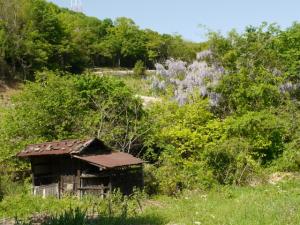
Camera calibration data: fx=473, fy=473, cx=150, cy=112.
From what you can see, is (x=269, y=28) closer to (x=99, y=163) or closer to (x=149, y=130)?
(x=149, y=130)

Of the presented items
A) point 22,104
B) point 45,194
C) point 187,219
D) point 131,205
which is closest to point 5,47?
point 22,104

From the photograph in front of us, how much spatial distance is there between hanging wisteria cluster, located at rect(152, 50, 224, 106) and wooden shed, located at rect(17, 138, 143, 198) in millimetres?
9634

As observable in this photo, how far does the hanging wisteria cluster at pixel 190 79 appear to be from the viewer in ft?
96.3

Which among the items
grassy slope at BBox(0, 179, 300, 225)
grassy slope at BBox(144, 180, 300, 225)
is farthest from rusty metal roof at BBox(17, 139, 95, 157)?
grassy slope at BBox(144, 180, 300, 225)

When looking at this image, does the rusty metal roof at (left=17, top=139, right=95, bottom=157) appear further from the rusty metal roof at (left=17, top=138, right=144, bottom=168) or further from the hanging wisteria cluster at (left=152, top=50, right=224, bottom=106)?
the hanging wisteria cluster at (left=152, top=50, right=224, bottom=106)

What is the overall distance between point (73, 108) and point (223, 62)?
448 inches

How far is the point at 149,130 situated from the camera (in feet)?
82.2

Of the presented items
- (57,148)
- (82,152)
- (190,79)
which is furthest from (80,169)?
(190,79)

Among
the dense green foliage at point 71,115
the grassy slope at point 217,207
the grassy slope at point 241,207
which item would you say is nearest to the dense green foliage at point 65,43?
the dense green foliage at point 71,115

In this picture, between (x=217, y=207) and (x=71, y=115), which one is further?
(x=71, y=115)

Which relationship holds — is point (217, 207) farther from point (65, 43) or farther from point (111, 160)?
point (65, 43)

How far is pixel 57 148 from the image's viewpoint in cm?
1942

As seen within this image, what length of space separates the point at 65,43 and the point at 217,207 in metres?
46.0

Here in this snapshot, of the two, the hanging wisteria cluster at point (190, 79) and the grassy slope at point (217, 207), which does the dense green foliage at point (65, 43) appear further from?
the grassy slope at point (217, 207)
